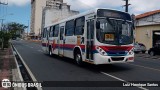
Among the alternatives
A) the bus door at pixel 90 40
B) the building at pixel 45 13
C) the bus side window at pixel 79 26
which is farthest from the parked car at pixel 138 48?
the building at pixel 45 13

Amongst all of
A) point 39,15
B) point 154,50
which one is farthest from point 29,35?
point 154,50

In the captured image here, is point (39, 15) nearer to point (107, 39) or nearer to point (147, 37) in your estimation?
point (147, 37)

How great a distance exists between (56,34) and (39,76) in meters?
9.66

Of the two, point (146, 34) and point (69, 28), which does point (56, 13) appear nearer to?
point (146, 34)

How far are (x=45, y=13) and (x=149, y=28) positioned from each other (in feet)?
285

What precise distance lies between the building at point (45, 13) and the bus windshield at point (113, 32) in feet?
258

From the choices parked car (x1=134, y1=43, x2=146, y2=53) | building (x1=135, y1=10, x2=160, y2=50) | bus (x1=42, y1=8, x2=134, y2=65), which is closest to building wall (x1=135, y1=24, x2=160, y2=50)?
building (x1=135, y1=10, x2=160, y2=50)

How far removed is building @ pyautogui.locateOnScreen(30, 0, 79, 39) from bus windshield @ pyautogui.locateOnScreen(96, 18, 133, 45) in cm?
7878

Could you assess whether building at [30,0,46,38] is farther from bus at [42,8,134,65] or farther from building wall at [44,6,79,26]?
bus at [42,8,134,65]

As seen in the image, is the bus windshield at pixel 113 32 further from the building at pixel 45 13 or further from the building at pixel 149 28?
the building at pixel 45 13

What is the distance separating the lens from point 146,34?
43.6m

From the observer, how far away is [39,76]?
1209 centimetres

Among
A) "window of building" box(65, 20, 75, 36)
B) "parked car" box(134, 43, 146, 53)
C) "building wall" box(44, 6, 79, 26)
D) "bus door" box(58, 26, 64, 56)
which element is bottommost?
"parked car" box(134, 43, 146, 53)

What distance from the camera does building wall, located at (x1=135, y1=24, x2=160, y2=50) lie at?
42069mm
